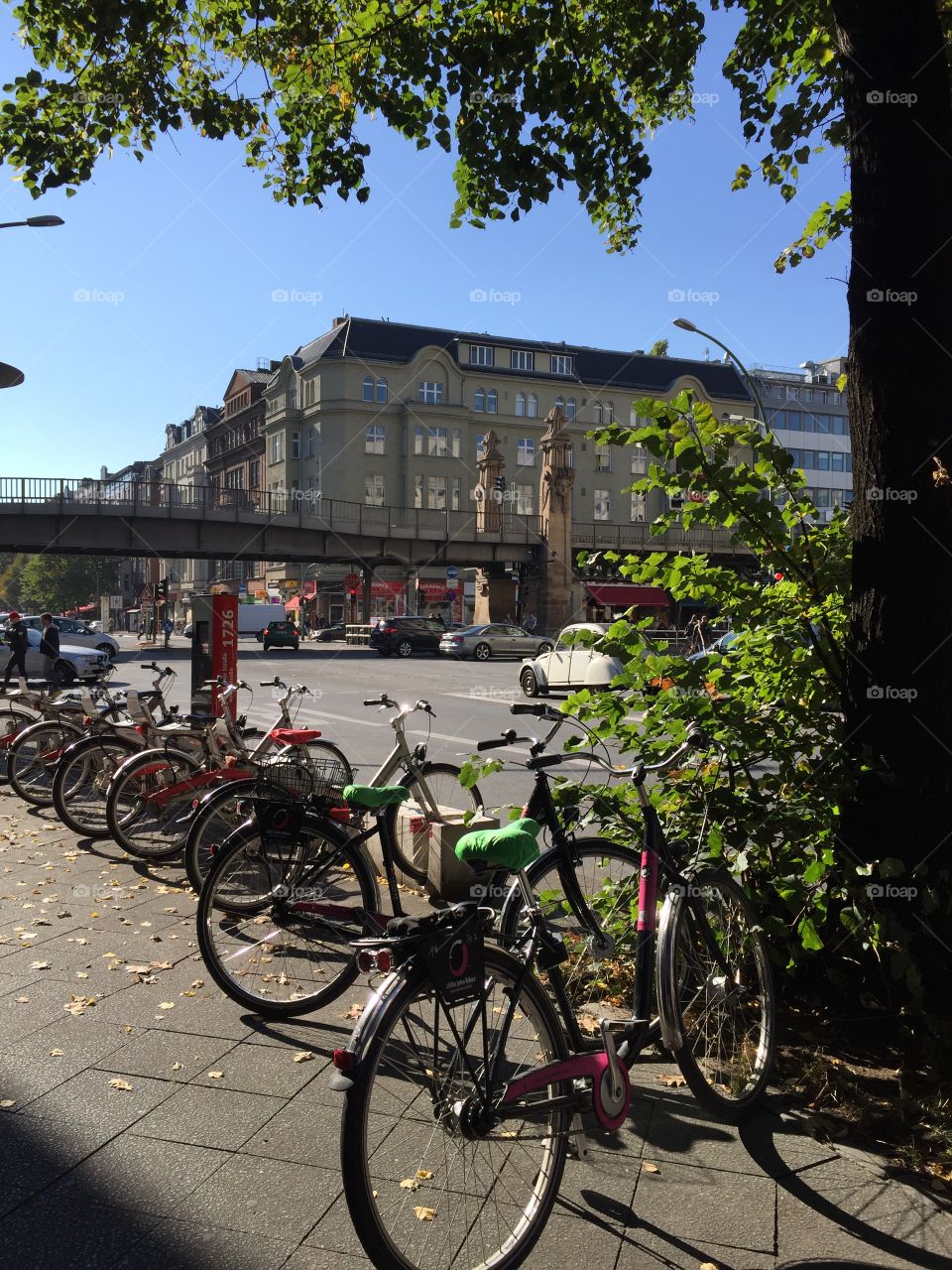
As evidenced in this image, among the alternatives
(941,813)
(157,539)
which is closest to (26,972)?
(941,813)

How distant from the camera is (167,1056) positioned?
3.60m

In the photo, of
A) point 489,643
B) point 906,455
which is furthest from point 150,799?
point 489,643

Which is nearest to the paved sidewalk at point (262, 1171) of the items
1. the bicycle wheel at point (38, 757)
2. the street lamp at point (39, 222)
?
the bicycle wheel at point (38, 757)

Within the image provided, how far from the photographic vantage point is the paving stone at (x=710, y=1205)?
258 centimetres

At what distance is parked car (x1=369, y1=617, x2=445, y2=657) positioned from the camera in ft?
135

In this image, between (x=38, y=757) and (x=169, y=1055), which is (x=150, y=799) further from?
(x=169, y=1055)

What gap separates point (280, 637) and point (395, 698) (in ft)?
88.6

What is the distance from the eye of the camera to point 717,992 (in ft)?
11.2

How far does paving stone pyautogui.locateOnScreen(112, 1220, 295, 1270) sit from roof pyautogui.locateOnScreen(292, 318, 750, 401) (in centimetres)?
6737

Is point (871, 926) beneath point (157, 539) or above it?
beneath

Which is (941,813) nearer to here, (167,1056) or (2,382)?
(167,1056)

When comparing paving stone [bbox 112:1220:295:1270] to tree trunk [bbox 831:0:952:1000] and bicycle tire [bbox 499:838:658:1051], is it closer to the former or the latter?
bicycle tire [bbox 499:838:658:1051]

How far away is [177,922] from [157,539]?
3719cm

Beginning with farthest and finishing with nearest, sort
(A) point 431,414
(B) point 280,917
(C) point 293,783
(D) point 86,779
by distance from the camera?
(A) point 431,414
(D) point 86,779
(C) point 293,783
(B) point 280,917
